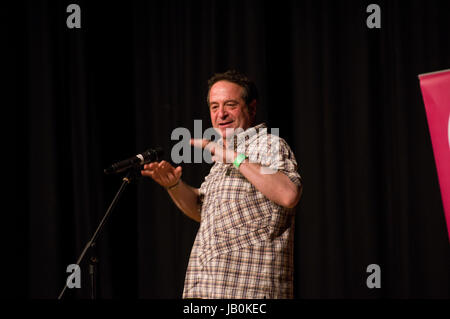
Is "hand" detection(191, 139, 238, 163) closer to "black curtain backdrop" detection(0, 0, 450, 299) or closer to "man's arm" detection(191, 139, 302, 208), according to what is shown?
"man's arm" detection(191, 139, 302, 208)

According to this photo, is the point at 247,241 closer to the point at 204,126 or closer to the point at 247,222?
the point at 247,222

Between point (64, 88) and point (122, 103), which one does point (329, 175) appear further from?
point (64, 88)

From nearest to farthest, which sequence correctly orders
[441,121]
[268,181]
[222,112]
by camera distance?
1. [441,121]
2. [268,181]
3. [222,112]

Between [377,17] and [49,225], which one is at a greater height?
[377,17]

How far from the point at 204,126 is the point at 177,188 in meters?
0.99

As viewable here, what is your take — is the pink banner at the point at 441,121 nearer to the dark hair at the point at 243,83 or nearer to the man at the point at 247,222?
the man at the point at 247,222

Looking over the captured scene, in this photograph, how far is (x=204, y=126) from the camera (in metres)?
2.90

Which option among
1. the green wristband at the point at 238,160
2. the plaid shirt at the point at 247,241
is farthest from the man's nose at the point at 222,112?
the green wristband at the point at 238,160

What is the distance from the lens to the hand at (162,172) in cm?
177

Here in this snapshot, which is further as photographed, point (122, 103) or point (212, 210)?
point (122, 103)

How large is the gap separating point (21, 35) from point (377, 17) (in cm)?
213

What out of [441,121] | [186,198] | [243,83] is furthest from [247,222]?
[441,121]

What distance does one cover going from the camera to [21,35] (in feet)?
10.4
